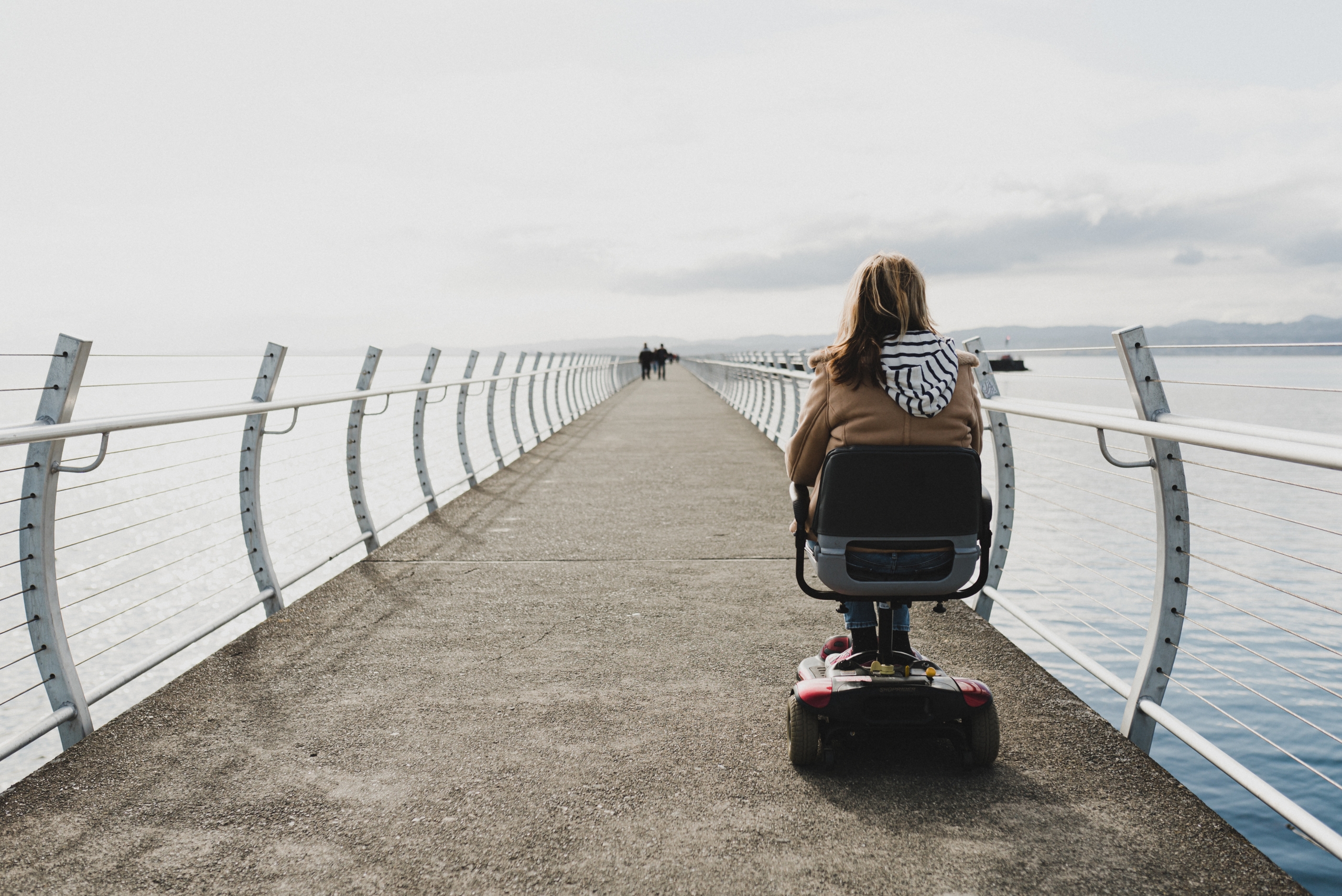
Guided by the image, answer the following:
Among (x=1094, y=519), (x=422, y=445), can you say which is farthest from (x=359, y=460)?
(x=1094, y=519)

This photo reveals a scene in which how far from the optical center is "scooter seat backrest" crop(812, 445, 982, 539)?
8.09 feet

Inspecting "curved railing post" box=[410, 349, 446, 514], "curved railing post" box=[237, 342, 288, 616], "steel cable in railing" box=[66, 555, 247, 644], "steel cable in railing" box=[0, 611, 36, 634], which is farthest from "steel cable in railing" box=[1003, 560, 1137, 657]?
"curved railing post" box=[410, 349, 446, 514]

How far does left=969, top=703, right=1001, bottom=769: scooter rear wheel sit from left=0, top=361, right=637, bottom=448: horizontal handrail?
103 inches

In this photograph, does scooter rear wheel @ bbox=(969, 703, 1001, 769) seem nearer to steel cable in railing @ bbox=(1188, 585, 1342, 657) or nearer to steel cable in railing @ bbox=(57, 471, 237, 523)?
steel cable in railing @ bbox=(1188, 585, 1342, 657)

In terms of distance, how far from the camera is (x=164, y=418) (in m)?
3.24

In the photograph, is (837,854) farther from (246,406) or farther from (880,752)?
(246,406)

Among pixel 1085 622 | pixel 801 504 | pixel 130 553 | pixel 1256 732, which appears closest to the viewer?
pixel 1256 732

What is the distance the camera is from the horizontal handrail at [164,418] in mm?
2588

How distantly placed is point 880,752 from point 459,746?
126 cm

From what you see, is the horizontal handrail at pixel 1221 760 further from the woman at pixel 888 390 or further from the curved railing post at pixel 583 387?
the curved railing post at pixel 583 387

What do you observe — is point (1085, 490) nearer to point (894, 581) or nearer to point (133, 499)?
point (894, 581)

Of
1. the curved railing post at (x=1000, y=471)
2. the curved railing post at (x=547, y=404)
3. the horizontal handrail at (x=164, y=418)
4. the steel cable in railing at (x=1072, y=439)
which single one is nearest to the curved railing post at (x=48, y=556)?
the horizontal handrail at (x=164, y=418)

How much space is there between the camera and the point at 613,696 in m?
3.28

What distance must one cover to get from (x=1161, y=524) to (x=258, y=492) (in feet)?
12.1
